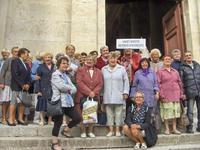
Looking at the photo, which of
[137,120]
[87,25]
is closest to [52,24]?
[87,25]

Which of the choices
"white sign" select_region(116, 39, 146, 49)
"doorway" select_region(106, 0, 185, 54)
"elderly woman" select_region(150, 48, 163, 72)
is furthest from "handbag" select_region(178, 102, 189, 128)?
"doorway" select_region(106, 0, 185, 54)

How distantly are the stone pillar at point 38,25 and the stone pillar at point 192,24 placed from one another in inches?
149

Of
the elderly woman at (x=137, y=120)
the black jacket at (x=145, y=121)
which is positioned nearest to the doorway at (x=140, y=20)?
the elderly woman at (x=137, y=120)

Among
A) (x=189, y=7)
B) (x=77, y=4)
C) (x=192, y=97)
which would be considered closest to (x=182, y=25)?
(x=189, y=7)

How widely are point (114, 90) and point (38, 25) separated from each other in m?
4.45

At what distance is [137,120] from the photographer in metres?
6.96

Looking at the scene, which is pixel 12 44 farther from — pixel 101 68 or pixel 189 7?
pixel 189 7

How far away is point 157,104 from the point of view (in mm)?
7824

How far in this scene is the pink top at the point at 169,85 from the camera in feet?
25.1

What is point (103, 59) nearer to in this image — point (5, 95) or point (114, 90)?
point (114, 90)

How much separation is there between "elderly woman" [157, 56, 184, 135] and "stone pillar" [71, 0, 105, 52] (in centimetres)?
340

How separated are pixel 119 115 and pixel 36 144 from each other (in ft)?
5.85

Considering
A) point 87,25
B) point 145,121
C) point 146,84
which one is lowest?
point 145,121

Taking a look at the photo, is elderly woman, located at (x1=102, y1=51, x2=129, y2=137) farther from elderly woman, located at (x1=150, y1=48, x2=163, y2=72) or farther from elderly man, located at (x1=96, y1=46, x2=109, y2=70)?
elderly woman, located at (x1=150, y1=48, x2=163, y2=72)
